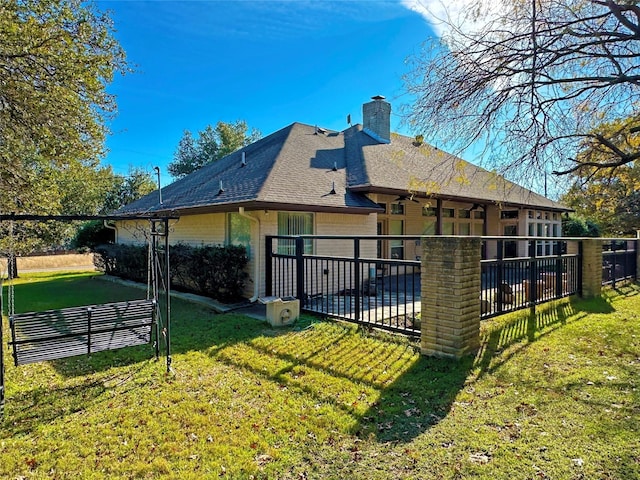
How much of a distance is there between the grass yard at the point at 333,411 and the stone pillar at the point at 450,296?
285 millimetres

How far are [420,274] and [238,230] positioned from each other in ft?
16.3

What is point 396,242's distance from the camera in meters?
14.5

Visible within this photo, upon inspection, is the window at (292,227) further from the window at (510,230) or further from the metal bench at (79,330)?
the window at (510,230)

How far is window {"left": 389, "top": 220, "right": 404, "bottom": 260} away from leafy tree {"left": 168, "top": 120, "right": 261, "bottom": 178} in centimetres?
2589

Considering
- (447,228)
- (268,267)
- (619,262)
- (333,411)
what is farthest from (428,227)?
(333,411)

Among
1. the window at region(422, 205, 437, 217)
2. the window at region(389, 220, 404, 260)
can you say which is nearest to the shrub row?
the window at region(389, 220, 404, 260)

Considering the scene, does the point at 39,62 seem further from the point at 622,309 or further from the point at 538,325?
the point at 622,309

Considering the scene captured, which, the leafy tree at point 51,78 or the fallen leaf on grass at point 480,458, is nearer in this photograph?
the fallen leaf on grass at point 480,458

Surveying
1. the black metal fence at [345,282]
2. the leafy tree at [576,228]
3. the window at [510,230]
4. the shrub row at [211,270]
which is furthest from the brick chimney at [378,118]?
the leafy tree at [576,228]

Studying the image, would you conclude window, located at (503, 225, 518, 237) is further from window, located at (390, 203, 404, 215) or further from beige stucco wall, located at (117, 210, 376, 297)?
beige stucco wall, located at (117, 210, 376, 297)

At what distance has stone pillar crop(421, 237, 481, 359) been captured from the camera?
5.20 meters

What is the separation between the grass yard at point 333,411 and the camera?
3.06 meters

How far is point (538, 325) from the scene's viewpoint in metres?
7.08

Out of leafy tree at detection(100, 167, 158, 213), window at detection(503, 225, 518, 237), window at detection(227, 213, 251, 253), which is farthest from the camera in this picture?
leafy tree at detection(100, 167, 158, 213)
